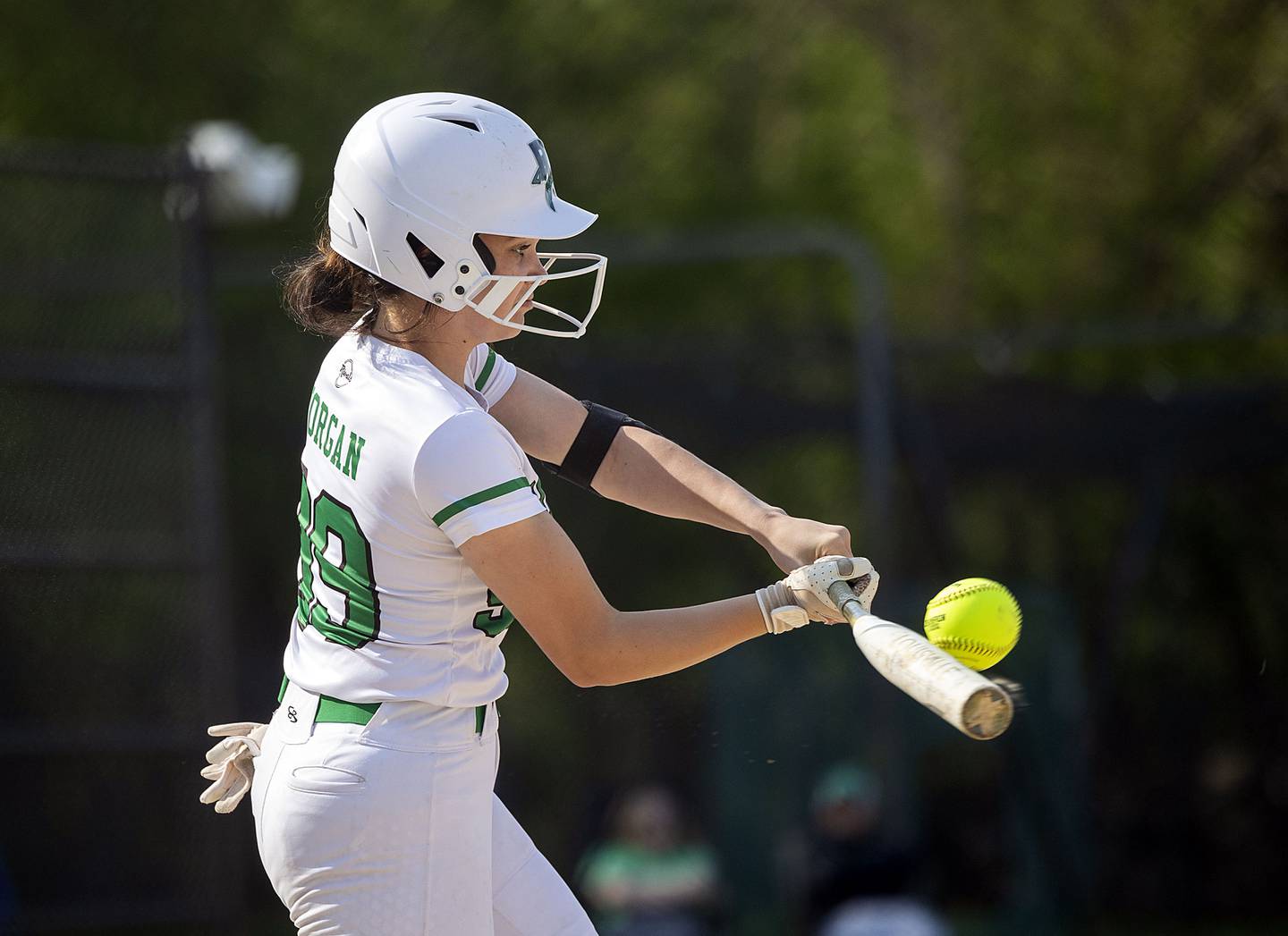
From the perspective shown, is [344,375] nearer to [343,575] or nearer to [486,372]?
[343,575]

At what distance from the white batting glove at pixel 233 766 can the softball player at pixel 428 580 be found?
47 millimetres

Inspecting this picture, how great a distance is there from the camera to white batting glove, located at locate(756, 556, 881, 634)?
9.57ft

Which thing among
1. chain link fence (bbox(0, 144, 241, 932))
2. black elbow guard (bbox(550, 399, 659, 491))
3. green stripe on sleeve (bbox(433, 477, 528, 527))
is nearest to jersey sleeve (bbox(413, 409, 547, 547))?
green stripe on sleeve (bbox(433, 477, 528, 527))

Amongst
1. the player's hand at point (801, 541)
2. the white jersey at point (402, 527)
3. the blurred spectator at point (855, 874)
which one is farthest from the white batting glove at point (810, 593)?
the blurred spectator at point (855, 874)

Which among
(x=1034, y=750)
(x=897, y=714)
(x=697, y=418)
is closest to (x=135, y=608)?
(x=697, y=418)

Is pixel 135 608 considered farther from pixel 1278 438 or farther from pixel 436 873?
pixel 1278 438

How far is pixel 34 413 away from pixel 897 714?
474cm

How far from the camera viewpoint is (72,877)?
661 centimetres

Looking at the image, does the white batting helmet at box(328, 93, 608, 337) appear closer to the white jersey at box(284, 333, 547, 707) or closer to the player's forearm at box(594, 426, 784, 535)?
the white jersey at box(284, 333, 547, 707)

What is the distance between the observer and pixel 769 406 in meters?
8.91

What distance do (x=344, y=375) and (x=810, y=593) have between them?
972 millimetres

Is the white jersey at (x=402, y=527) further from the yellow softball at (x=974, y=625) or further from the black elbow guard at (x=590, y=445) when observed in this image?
the yellow softball at (x=974, y=625)

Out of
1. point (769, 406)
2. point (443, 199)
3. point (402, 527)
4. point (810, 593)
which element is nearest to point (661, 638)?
point (810, 593)

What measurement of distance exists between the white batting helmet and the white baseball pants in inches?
32.0
